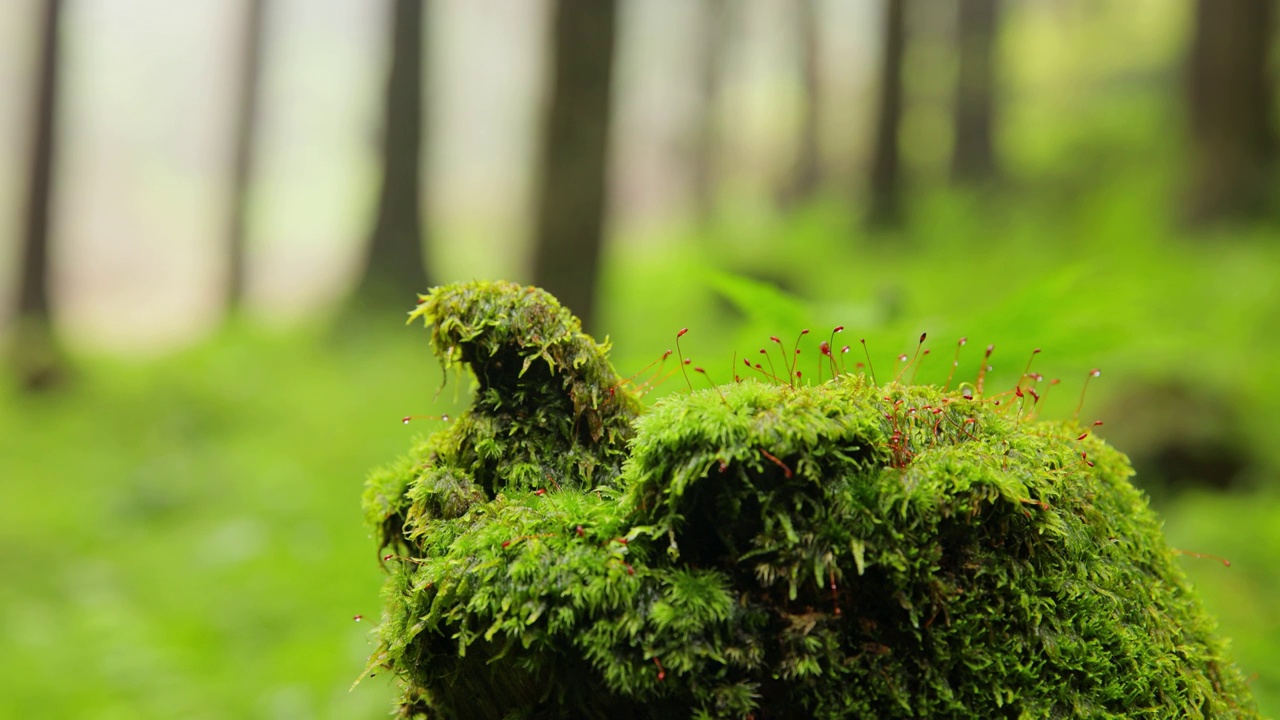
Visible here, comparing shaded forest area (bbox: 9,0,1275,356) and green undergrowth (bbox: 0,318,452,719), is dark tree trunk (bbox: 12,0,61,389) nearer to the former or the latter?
shaded forest area (bbox: 9,0,1275,356)

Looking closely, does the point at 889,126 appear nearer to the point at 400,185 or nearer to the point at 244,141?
the point at 400,185

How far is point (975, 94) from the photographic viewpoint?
586 inches

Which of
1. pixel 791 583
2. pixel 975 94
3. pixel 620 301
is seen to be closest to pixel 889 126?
pixel 975 94

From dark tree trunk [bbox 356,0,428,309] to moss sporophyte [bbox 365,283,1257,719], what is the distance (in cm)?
1046

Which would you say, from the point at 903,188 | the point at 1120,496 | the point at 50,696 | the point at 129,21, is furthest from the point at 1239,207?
the point at 129,21

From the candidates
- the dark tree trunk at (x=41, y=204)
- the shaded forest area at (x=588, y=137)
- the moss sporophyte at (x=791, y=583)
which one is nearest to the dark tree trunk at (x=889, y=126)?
the shaded forest area at (x=588, y=137)

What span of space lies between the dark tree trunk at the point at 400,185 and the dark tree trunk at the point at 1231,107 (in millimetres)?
9406

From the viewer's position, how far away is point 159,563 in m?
6.56

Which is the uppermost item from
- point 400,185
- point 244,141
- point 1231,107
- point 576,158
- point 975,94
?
point 244,141

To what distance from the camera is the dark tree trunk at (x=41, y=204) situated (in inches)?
432

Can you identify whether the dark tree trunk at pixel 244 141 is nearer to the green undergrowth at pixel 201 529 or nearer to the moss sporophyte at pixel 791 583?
the green undergrowth at pixel 201 529

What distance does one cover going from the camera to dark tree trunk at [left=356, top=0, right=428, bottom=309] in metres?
11.6

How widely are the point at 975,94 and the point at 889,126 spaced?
233 cm

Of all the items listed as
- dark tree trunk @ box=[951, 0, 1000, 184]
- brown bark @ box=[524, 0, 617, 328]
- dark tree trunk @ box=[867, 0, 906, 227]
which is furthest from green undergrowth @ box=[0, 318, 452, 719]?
dark tree trunk @ box=[951, 0, 1000, 184]
